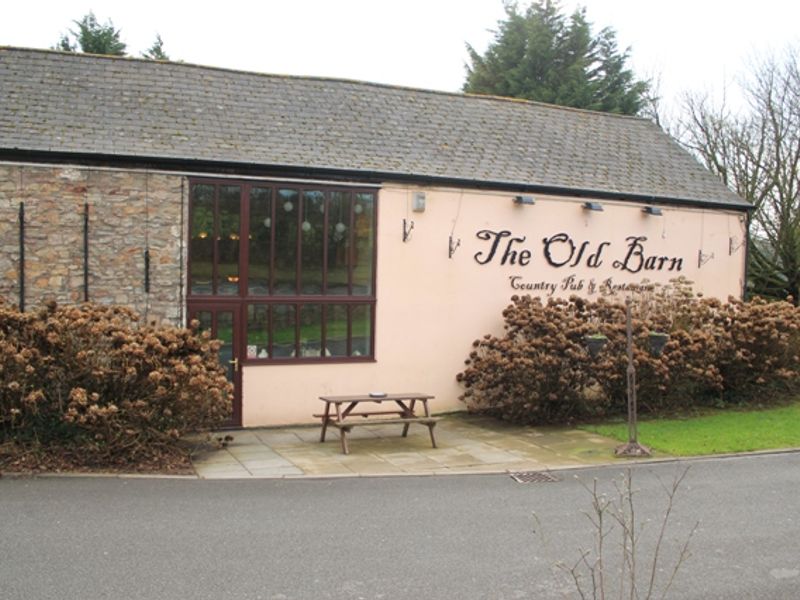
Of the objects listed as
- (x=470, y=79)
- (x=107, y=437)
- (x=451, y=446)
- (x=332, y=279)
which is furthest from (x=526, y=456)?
(x=470, y=79)

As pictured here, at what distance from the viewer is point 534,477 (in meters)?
9.19

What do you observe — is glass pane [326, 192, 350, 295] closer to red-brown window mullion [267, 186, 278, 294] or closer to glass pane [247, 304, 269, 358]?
red-brown window mullion [267, 186, 278, 294]

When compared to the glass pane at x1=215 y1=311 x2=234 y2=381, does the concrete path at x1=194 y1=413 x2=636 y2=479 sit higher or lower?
lower

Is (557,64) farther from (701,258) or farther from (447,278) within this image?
(447,278)

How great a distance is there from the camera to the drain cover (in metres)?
9.02

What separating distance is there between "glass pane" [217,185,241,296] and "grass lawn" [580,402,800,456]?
6.05 m

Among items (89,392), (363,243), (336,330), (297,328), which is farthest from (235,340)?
(89,392)

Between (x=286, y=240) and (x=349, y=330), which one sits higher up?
(x=286, y=240)

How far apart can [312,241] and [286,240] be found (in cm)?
44

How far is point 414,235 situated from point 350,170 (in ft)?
5.26

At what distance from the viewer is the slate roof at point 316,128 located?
38.6ft

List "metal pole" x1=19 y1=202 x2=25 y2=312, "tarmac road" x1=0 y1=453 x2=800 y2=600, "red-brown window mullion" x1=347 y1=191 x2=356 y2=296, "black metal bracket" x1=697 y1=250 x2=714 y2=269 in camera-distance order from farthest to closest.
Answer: "black metal bracket" x1=697 y1=250 x2=714 y2=269 → "red-brown window mullion" x1=347 y1=191 x2=356 y2=296 → "metal pole" x1=19 y1=202 x2=25 y2=312 → "tarmac road" x1=0 y1=453 x2=800 y2=600

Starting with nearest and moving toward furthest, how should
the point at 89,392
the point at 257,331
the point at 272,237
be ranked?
the point at 89,392 < the point at 257,331 < the point at 272,237

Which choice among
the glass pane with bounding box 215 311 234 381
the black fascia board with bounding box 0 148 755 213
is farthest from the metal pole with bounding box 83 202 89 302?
the glass pane with bounding box 215 311 234 381
